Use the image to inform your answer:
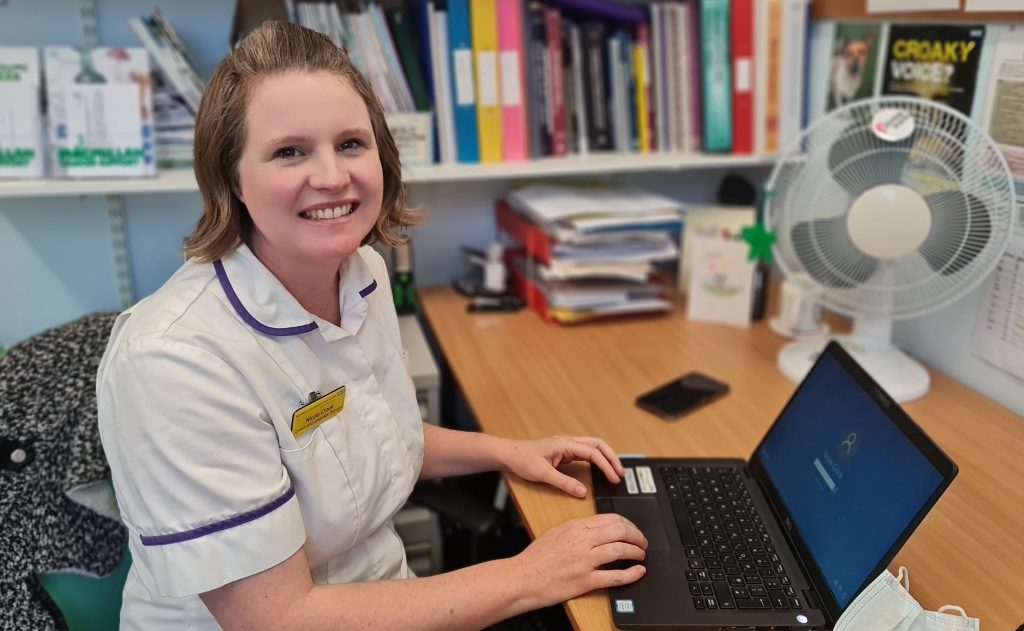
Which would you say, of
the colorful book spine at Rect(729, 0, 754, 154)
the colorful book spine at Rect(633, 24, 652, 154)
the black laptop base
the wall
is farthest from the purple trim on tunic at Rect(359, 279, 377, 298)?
the colorful book spine at Rect(729, 0, 754, 154)

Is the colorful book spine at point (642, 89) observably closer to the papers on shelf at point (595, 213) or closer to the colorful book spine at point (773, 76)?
the papers on shelf at point (595, 213)

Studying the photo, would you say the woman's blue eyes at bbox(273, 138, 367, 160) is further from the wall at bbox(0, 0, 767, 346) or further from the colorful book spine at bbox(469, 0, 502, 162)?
the wall at bbox(0, 0, 767, 346)

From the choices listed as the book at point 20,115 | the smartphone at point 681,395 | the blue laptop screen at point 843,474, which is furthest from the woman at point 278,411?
the book at point 20,115

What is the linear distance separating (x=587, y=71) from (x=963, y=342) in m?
0.96

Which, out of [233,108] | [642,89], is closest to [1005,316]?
[642,89]

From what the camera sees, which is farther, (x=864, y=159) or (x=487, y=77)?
(x=487, y=77)

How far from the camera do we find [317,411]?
0.97 metres

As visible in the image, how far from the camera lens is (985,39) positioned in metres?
1.31

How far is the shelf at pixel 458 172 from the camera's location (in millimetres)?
1538

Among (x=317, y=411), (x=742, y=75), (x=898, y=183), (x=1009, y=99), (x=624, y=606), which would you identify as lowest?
(x=624, y=606)

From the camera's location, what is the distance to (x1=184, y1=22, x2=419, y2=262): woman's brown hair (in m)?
0.91

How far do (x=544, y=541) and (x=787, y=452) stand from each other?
385 millimetres

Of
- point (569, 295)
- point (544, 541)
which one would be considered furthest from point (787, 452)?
point (569, 295)

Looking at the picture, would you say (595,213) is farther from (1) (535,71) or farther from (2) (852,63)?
(2) (852,63)
